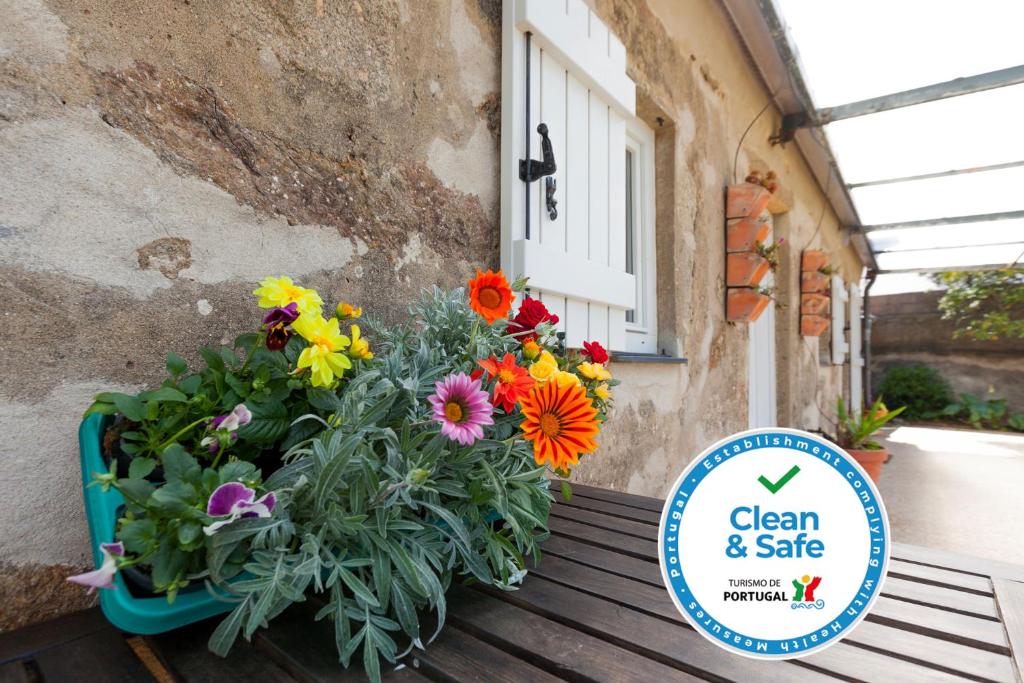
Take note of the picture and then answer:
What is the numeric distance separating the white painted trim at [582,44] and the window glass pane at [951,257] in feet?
27.1

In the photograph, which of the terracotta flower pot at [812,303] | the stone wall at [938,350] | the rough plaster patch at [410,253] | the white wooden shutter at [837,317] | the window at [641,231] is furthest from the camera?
the stone wall at [938,350]

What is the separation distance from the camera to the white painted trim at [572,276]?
1521 millimetres

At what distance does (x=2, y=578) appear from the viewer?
728 mm

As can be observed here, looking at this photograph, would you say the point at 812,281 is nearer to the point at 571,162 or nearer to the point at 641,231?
the point at 641,231

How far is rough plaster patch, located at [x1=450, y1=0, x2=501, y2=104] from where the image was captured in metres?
1.46

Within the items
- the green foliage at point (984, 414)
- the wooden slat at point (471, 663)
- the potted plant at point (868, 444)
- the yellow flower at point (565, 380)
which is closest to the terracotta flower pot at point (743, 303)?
the potted plant at point (868, 444)

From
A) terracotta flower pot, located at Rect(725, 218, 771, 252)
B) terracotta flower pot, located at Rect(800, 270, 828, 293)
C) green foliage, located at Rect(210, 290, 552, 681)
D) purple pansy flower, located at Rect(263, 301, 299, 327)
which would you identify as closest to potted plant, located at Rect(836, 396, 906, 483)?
terracotta flower pot, located at Rect(800, 270, 828, 293)

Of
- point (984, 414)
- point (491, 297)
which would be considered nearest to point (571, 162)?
point (491, 297)

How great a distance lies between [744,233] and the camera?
123 inches

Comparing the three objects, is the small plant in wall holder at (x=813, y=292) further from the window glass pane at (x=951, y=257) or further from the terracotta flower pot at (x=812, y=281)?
the window glass pane at (x=951, y=257)

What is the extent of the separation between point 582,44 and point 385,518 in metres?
1.69

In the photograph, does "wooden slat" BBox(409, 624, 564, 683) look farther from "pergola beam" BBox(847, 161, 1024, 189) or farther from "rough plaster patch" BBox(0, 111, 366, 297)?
"pergola beam" BBox(847, 161, 1024, 189)

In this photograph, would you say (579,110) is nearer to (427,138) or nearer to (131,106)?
(427,138)

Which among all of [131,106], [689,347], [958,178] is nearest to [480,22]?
[131,106]
